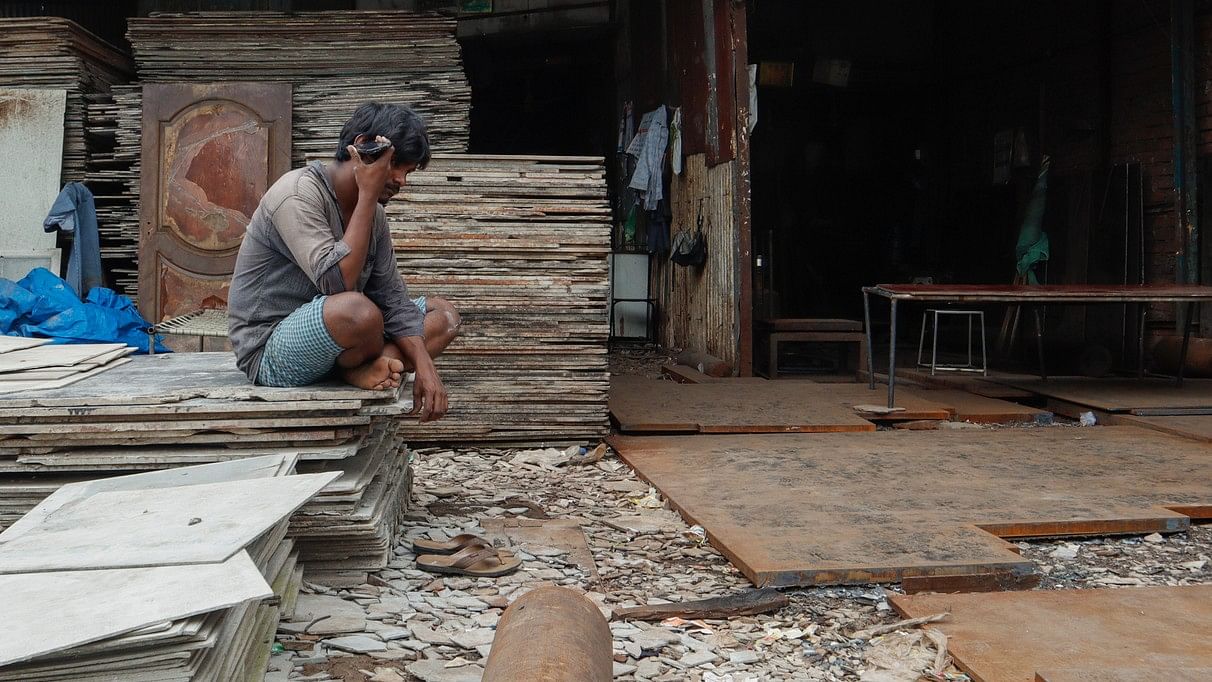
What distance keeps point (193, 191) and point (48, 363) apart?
388 cm

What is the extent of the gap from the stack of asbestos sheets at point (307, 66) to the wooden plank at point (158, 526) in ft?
17.2

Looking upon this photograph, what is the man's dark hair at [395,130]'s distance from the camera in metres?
3.58

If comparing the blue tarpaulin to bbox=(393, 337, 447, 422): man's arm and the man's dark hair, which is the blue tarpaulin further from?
the man's dark hair

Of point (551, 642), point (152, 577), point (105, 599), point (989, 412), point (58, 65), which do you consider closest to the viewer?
point (105, 599)

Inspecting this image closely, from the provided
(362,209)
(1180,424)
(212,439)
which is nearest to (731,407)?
(1180,424)

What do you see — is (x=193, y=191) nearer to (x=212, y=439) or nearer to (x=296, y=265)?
(x=296, y=265)

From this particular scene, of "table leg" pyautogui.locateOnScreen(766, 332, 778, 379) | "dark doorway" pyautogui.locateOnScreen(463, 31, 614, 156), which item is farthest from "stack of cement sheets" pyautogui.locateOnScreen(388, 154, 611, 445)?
"dark doorway" pyautogui.locateOnScreen(463, 31, 614, 156)

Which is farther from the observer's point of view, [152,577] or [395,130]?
[395,130]

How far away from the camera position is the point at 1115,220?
10047 mm

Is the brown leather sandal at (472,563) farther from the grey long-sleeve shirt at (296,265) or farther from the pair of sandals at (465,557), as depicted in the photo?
the grey long-sleeve shirt at (296,265)

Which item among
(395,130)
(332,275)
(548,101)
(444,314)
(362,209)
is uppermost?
(548,101)

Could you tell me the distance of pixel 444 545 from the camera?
379cm

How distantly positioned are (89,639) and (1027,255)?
1053cm

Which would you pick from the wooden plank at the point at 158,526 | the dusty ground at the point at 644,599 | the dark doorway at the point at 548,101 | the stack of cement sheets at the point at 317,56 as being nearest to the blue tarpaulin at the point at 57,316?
the stack of cement sheets at the point at 317,56
